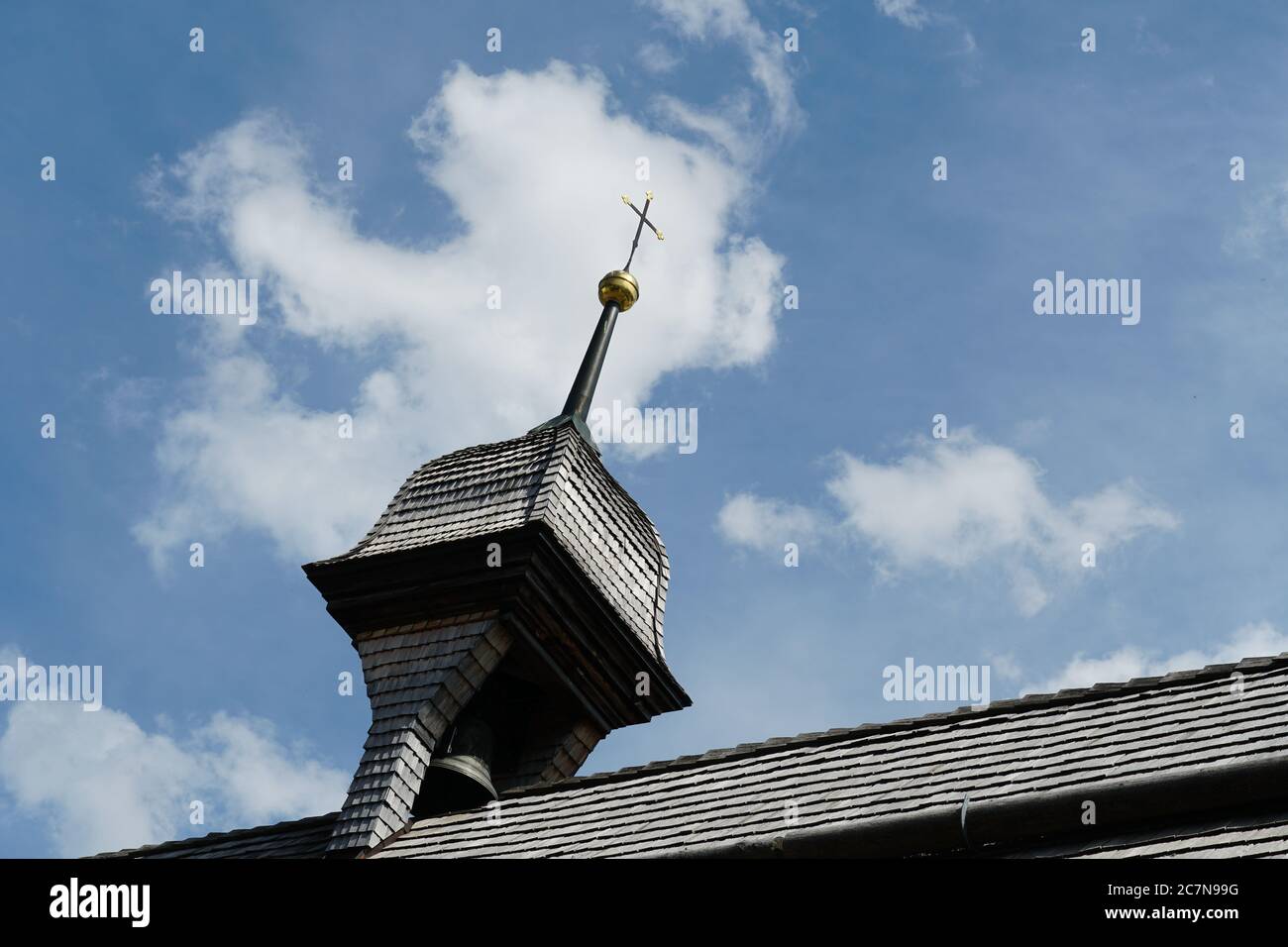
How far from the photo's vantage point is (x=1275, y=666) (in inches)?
372

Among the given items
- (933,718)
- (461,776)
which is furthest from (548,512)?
(933,718)

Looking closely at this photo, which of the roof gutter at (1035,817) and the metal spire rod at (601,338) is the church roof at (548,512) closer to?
the metal spire rod at (601,338)

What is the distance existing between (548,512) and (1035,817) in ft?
25.4

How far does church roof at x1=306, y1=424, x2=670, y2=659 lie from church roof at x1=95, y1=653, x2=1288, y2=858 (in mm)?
3836

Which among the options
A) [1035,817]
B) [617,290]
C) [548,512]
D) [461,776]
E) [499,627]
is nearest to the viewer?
[1035,817]

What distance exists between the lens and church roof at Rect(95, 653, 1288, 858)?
26.5 ft

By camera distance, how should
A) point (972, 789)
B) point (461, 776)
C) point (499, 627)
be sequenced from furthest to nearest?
1. point (499, 627)
2. point (461, 776)
3. point (972, 789)

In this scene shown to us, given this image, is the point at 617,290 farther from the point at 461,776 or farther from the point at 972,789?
the point at 972,789

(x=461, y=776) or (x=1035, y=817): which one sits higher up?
(x=461, y=776)

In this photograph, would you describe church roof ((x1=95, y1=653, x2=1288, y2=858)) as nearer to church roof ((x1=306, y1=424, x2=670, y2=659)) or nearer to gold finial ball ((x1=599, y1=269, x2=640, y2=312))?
church roof ((x1=306, y1=424, x2=670, y2=659))

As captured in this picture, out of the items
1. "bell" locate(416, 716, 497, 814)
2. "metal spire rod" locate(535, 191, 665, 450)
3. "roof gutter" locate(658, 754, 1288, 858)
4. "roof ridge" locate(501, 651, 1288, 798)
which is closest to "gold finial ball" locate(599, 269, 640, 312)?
"metal spire rod" locate(535, 191, 665, 450)

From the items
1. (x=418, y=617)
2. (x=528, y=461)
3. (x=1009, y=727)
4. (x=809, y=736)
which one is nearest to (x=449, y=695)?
(x=418, y=617)

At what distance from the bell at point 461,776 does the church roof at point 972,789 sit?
231 cm

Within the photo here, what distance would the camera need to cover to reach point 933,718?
10.5 m
